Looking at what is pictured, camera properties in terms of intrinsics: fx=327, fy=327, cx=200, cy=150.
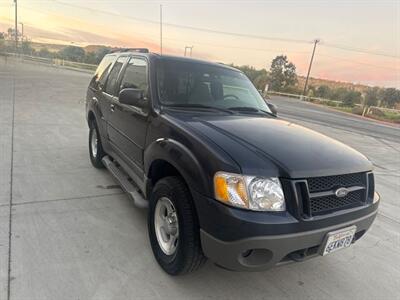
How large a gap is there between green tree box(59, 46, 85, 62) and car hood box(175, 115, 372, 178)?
60842 millimetres

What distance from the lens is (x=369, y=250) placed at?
11.8 feet

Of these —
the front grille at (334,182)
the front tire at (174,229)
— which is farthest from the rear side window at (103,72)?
the front grille at (334,182)

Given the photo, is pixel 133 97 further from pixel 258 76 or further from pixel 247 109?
pixel 258 76

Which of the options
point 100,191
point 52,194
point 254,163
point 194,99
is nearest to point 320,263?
point 254,163

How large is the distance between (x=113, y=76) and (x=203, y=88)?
A: 65.1 inches

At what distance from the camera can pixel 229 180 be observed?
219 centimetres

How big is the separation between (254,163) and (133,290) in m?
1.39

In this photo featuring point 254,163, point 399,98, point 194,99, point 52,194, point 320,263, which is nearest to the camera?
point 254,163

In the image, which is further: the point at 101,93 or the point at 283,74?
the point at 283,74

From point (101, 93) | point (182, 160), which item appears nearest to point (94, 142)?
point (101, 93)

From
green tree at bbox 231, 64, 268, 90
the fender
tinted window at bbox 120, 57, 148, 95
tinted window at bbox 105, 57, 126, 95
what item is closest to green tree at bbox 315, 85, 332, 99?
green tree at bbox 231, 64, 268, 90

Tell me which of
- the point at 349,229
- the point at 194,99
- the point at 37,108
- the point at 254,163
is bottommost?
the point at 37,108

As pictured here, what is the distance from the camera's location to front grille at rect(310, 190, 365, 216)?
2.33 m

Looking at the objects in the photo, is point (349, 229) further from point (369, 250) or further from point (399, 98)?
point (399, 98)
